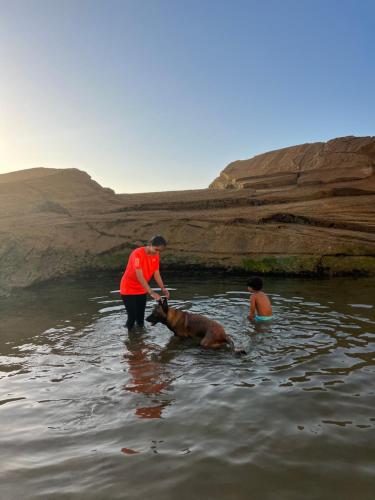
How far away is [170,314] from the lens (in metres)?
7.52

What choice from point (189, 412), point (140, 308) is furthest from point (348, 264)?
point (189, 412)

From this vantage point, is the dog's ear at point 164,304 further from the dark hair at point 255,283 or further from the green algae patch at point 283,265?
the green algae patch at point 283,265

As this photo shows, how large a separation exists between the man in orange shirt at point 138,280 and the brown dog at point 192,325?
0.47m

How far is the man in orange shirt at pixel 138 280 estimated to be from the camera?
7.88 metres

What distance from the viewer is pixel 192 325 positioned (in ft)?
23.9

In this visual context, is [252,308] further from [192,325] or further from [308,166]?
[308,166]

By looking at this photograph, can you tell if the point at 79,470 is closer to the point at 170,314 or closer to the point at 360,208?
the point at 170,314

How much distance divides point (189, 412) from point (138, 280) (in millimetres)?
4018

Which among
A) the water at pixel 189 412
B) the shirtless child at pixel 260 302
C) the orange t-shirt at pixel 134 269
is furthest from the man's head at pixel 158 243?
the shirtless child at pixel 260 302

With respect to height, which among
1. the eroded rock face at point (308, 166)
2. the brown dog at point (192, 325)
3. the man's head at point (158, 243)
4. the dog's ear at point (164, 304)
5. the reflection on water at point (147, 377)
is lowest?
the reflection on water at point (147, 377)

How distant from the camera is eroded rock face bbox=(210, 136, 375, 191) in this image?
64.2ft

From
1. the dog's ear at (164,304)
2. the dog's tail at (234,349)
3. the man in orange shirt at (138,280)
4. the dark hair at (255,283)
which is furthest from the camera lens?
the dark hair at (255,283)

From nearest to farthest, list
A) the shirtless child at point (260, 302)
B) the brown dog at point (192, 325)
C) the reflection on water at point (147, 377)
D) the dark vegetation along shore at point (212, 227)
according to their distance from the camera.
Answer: the reflection on water at point (147, 377) < the brown dog at point (192, 325) < the shirtless child at point (260, 302) < the dark vegetation along shore at point (212, 227)

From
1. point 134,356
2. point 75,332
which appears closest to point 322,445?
point 134,356
